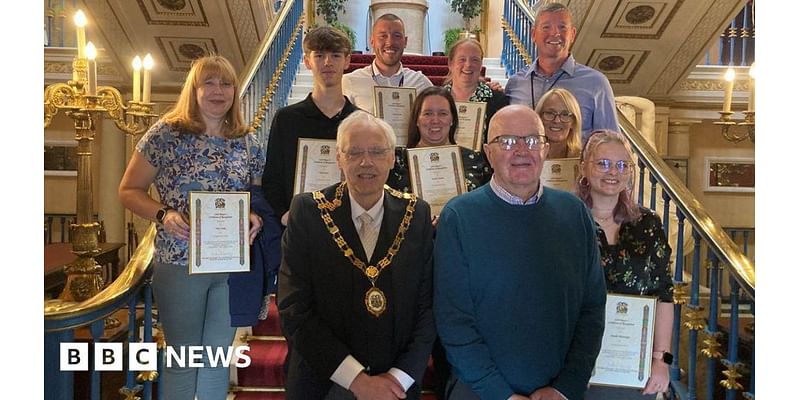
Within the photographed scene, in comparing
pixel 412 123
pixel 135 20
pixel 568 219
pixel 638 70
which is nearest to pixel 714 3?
pixel 638 70

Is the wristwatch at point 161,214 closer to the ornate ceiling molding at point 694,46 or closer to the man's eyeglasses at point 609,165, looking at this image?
the man's eyeglasses at point 609,165

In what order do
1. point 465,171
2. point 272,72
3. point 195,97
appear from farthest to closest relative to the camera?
1. point 272,72
2. point 465,171
3. point 195,97

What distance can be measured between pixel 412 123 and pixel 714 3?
4.07 m

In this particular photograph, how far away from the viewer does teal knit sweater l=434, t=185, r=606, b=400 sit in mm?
1664

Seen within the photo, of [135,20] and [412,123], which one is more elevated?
[135,20]

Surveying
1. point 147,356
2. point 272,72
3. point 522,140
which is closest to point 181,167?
point 147,356

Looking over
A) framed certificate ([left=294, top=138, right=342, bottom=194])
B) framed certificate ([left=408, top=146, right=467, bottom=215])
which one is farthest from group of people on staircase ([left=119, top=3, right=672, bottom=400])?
framed certificate ([left=408, top=146, right=467, bottom=215])

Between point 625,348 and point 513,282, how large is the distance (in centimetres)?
50

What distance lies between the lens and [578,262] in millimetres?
1718

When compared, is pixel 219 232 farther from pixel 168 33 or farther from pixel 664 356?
pixel 168 33

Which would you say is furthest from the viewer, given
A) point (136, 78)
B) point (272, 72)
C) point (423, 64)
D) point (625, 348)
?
point (423, 64)

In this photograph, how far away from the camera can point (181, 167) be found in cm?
198

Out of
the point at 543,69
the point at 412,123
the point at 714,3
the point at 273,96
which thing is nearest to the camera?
the point at 412,123
